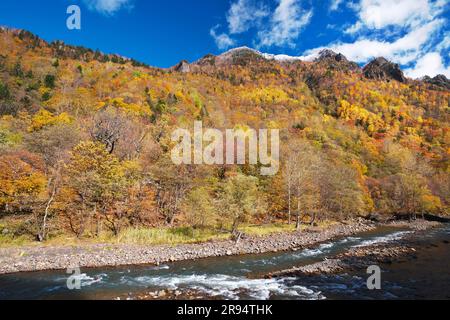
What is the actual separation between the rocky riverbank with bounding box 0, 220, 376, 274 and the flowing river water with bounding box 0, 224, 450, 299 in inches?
53.8

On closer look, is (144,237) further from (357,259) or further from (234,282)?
(357,259)

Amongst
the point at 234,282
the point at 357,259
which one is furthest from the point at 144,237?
the point at 357,259

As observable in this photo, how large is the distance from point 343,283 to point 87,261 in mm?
19899

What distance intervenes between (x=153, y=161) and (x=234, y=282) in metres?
32.8

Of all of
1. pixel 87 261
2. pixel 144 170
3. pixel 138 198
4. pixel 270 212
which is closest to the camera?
pixel 87 261

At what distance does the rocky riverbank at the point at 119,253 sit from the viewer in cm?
2503

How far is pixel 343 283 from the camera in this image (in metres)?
21.5

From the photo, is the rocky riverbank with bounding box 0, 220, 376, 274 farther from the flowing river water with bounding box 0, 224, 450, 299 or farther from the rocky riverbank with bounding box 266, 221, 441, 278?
the rocky riverbank with bounding box 266, 221, 441, 278

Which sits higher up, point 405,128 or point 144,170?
point 405,128

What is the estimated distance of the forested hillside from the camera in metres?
35.7

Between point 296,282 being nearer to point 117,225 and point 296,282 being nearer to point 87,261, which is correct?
point 87,261

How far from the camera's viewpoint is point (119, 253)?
2852 centimetres

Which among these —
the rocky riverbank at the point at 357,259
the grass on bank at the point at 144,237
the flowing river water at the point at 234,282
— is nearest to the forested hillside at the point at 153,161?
the grass on bank at the point at 144,237
